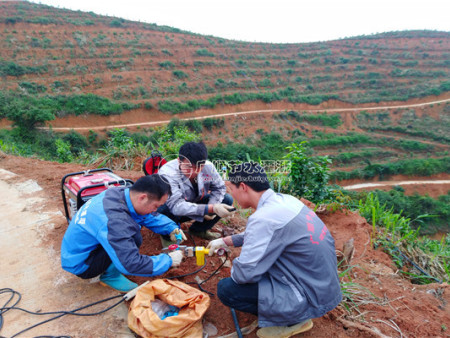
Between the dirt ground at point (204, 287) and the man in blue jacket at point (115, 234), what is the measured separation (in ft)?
1.21

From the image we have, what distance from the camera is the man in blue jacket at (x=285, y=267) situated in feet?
5.50

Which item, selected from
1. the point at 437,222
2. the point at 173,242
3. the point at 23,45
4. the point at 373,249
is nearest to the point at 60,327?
the point at 173,242

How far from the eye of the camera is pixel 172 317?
1.88 metres

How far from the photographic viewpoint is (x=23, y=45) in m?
26.5

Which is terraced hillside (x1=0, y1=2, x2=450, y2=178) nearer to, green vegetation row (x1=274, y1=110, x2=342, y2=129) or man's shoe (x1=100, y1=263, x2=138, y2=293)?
green vegetation row (x1=274, y1=110, x2=342, y2=129)

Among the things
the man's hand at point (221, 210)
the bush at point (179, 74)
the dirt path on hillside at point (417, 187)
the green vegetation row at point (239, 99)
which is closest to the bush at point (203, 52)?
the bush at point (179, 74)

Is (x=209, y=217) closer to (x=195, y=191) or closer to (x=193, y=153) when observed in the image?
(x=195, y=191)

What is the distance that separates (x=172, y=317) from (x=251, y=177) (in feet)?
3.77

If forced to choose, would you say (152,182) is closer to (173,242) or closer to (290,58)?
(173,242)

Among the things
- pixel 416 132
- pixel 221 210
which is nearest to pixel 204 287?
pixel 221 210

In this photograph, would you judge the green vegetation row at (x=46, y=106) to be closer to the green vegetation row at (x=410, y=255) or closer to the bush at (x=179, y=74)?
the bush at (x=179, y=74)

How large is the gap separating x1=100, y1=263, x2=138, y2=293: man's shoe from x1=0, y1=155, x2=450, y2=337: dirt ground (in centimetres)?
8

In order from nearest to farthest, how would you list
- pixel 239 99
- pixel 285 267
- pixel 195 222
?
pixel 285 267, pixel 195 222, pixel 239 99

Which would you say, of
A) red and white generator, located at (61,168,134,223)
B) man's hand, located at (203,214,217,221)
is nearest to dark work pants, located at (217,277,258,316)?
man's hand, located at (203,214,217,221)
